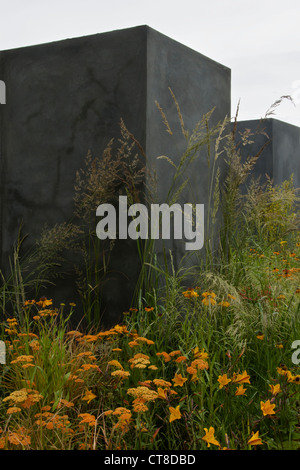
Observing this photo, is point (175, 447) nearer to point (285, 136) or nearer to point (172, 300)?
point (172, 300)

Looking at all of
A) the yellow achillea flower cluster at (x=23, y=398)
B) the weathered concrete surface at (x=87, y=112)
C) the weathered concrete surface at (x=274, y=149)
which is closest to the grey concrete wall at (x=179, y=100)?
the weathered concrete surface at (x=87, y=112)

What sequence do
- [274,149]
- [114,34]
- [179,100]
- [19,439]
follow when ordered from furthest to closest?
[274,149] → [179,100] → [114,34] → [19,439]

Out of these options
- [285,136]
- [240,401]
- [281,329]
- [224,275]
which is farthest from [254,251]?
[285,136]

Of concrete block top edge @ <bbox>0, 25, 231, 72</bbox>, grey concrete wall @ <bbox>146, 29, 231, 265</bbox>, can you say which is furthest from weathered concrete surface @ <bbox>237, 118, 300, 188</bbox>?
concrete block top edge @ <bbox>0, 25, 231, 72</bbox>

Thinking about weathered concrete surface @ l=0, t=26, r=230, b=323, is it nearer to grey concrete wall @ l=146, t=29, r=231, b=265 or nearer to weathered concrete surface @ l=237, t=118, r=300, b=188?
grey concrete wall @ l=146, t=29, r=231, b=265

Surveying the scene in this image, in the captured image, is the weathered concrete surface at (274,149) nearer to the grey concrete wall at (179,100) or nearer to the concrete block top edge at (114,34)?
the grey concrete wall at (179,100)

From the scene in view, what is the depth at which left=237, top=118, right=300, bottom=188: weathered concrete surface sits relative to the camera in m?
8.95

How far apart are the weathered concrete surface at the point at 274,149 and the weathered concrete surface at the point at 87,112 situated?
4.48 m

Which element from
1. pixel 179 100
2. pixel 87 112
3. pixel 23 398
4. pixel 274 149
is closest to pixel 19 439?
pixel 23 398

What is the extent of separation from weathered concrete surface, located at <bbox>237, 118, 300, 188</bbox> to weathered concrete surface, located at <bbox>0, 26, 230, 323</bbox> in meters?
4.48

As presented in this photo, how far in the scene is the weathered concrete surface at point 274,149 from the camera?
8945 millimetres

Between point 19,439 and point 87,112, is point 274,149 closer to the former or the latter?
point 87,112

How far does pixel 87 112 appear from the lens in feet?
13.1

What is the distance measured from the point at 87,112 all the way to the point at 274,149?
549 cm
